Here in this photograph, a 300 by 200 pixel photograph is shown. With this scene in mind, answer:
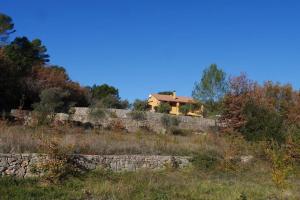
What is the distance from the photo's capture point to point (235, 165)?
2109 centimetres

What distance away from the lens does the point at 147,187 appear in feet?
47.1

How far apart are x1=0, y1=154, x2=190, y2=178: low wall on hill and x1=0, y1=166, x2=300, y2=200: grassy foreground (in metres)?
0.60

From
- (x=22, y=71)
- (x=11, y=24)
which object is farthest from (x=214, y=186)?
(x=11, y=24)

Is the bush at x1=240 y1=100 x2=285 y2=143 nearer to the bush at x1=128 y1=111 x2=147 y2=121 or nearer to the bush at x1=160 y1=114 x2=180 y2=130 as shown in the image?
the bush at x1=160 y1=114 x2=180 y2=130

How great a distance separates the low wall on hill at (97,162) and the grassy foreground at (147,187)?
601mm

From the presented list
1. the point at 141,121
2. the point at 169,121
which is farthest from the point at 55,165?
the point at 169,121

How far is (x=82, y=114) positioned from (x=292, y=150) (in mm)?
19728

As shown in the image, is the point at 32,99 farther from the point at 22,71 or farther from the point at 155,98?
the point at 155,98

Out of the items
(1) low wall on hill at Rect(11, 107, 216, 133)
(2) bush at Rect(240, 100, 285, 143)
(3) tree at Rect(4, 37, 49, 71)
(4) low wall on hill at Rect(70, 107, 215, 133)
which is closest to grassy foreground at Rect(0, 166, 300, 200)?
(2) bush at Rect(240, 100, 285, 143)

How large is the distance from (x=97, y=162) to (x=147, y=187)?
11.3 ft

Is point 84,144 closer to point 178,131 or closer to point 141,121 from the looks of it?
point 178,131

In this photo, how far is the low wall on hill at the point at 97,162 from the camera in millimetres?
14570

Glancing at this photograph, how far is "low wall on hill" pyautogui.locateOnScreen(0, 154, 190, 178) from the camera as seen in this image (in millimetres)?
14570

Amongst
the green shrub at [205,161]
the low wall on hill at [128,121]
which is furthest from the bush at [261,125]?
the low wall on hill at [128,121]
